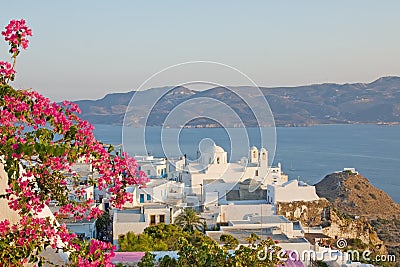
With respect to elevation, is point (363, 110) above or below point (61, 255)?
above

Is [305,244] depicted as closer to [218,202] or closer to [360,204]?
[218,202]

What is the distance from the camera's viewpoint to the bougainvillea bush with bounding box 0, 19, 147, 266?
2551 mm

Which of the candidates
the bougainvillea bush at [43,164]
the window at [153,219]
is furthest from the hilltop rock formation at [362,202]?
the bougainvillea bush at [43,164]

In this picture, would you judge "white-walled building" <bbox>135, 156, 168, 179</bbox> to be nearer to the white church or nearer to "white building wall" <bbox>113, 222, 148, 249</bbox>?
the white church

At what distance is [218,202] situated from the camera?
72.3 feet

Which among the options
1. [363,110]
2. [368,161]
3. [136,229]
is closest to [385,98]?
[363,110]

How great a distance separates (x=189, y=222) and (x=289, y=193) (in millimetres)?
6058

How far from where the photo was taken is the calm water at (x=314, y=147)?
140 ft

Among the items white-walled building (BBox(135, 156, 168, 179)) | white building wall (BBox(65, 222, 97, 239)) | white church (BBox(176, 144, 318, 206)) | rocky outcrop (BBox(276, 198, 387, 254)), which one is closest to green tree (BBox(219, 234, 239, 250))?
white building wall (BBox(65, 222, 97, 239))

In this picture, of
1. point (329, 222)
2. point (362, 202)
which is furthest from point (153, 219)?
point (362, 202)

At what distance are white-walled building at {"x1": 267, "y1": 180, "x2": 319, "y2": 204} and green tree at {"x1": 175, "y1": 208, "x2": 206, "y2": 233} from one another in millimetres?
4704

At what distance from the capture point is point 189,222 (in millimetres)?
17703

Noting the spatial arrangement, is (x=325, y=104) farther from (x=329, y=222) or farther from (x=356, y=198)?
(x=329, y=222)

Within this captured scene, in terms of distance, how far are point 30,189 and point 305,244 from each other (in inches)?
468
